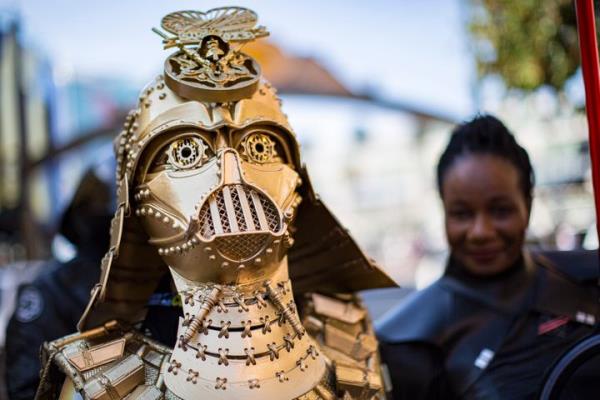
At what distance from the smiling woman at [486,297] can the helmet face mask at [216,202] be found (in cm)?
87

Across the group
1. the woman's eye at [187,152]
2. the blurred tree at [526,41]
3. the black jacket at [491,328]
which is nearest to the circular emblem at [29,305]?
the black jacket at [491,328]

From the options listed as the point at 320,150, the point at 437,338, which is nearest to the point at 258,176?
the point at 437,338

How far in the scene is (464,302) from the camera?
7.46 ft

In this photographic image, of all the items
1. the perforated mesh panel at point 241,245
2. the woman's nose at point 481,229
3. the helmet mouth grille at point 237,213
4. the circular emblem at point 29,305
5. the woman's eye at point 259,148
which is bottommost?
the circular emblem at point 29,305

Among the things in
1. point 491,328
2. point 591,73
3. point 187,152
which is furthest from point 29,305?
point 591,73

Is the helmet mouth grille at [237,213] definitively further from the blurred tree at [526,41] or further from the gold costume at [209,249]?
the blurred tree at [526,41]

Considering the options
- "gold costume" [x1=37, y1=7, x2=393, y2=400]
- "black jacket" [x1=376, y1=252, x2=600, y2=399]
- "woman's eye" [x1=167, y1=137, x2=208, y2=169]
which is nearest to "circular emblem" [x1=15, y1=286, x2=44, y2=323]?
"gold costume" [x1=37, y1=7, x2=393, y2=400]

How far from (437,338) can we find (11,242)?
6.27 meters

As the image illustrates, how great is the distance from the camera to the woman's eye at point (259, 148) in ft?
5.02

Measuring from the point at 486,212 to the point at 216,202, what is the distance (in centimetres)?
110

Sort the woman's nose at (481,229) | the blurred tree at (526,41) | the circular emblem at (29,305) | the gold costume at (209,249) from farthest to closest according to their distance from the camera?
the blurred tree at (526,41) < the circular emblem at (29,305) < the woman's nose at (481,229) < the gold costume at (209,249)

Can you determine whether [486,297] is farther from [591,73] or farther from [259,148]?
[259,148]

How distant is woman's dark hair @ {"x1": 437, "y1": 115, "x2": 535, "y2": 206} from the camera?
224 centimetres

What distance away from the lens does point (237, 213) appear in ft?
4.64
